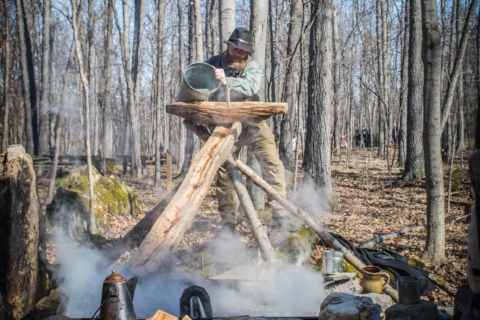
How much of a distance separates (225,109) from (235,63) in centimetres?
73

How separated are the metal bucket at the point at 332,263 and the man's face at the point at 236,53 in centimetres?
261

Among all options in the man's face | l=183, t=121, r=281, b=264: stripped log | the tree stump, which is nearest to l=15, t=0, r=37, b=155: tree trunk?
l=183, t=121, r=281, b=264: stripped log

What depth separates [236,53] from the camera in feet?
16.4

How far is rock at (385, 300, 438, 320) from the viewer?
9.60 ft

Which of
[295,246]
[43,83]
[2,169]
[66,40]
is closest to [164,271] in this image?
[295,246]

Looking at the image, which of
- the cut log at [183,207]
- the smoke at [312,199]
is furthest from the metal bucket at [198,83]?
the smoke at [312,199]

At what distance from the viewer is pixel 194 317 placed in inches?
126

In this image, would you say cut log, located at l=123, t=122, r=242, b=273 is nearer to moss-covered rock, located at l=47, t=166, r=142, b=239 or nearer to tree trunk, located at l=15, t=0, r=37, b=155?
moss-covered rock, located at l=47, t=166, r=142, b=239

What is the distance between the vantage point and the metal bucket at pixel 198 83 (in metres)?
4.66

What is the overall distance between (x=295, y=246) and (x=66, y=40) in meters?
30.7

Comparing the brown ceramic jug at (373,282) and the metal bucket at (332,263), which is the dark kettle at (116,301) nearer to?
the brown ceramic jug at (373,282)

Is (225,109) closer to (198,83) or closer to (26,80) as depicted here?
(198,83)

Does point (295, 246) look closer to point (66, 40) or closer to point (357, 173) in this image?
point (357, 173)

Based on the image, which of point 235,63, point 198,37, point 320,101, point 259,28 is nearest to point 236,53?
point 235,63
